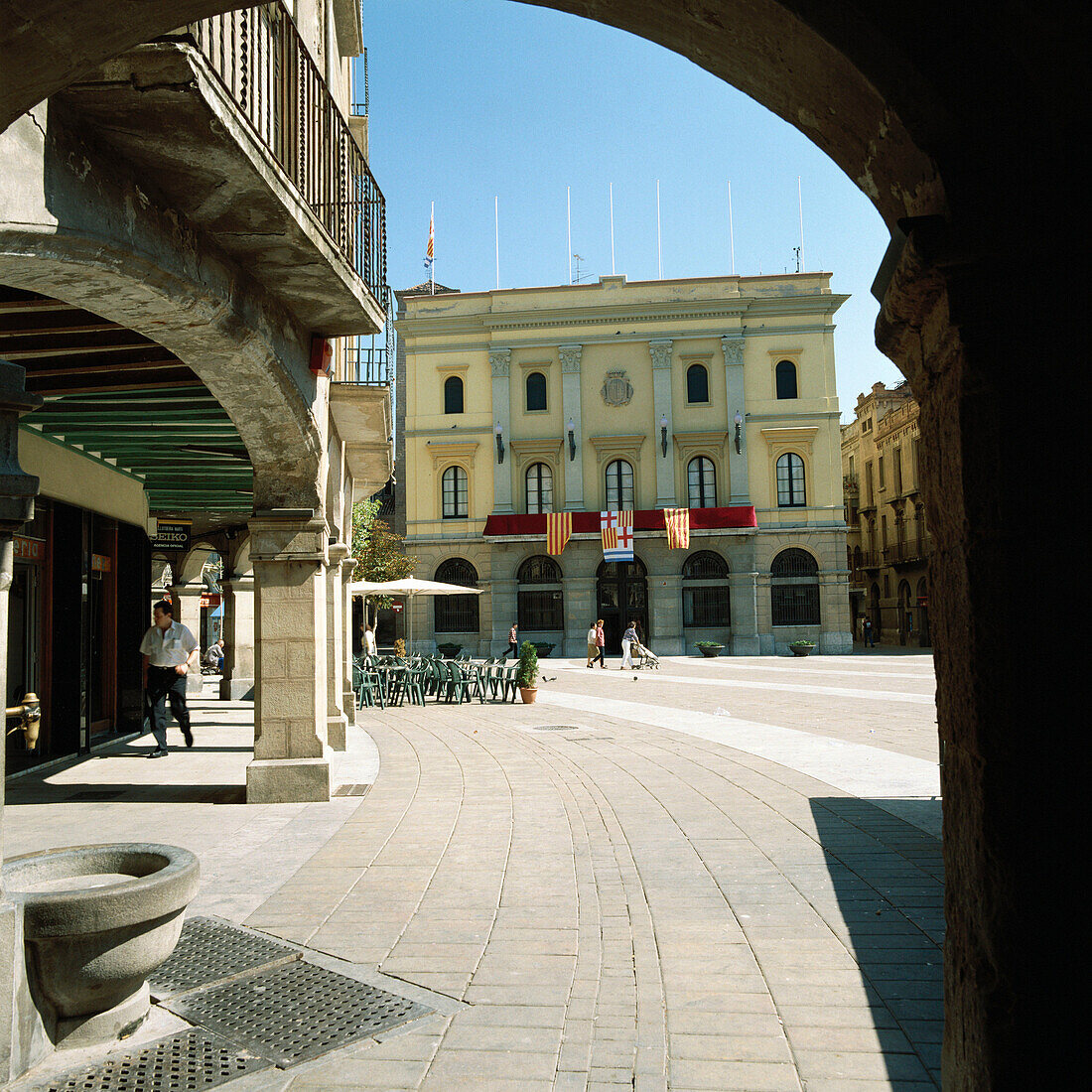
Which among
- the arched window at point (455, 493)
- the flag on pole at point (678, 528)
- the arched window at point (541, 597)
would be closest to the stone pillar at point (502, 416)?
the arched window at point (455, 493)

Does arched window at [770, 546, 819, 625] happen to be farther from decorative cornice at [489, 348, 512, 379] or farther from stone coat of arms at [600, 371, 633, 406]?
decorative cornice at [489, 348, 512, 379]

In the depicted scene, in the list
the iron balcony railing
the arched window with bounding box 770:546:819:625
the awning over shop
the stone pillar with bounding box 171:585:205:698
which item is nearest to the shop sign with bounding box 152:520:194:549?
the stone pillar with bounding box 171:585:205:698

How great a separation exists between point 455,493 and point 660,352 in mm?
10498

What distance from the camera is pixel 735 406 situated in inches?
1535

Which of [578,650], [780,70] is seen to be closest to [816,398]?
[578,650]

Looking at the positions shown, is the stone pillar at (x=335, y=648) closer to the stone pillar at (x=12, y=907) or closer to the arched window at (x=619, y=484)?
the stone pillar at (x=12, y=907)

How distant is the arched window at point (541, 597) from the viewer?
38.9m

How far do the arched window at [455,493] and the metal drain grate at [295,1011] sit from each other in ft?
118

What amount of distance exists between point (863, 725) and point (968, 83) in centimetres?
1201

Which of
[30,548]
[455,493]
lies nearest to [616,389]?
[455,493]

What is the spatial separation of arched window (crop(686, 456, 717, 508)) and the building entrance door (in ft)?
12.2

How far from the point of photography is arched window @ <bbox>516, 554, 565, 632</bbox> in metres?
38.9

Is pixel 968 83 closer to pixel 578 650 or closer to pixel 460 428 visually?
pixel 578 650

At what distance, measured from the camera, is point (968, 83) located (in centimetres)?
208
